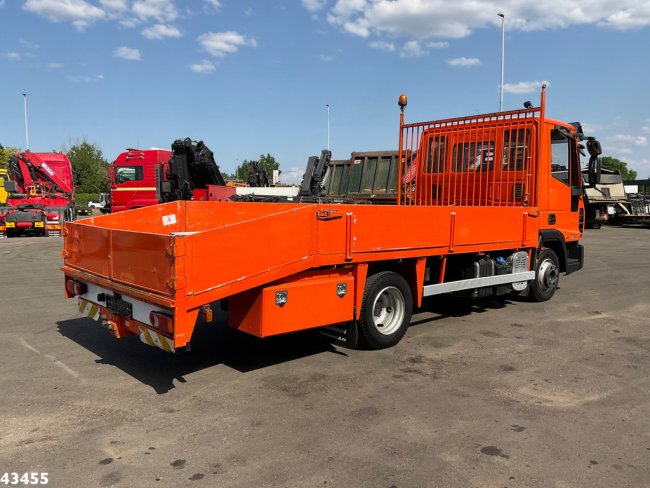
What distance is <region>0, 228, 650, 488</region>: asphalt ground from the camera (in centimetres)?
326

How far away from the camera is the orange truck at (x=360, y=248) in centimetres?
419

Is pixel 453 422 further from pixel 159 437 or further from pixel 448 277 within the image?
pixel 448 277

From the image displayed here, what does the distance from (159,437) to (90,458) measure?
0.47 meters

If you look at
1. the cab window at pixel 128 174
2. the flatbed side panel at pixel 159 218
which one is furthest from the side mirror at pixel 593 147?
the cab window at pixel 128 174

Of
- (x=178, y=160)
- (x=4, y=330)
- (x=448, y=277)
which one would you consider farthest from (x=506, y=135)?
(x=178, y=160)

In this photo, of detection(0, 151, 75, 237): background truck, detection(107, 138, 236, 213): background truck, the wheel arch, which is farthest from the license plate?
detection(0, 151, 75, 237): background truck

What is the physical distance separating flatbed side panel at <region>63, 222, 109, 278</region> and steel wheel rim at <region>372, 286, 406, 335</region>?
2.89 m

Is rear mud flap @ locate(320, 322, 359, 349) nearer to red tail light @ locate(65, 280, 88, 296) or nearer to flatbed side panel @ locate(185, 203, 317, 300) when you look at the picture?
flatbed side panel @ locate(185, 203, 317, 300)

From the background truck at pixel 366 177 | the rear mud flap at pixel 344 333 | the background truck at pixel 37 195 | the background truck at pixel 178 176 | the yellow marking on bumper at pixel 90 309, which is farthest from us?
the background truck at pixel 37 195

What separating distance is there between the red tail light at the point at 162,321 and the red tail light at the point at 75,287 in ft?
5.00

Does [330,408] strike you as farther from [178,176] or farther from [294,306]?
[178,176]

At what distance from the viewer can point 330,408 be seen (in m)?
4.20

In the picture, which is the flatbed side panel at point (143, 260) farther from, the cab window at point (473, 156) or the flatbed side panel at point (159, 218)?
the cab window at point (473, 156)

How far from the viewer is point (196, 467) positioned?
3.27 meters
